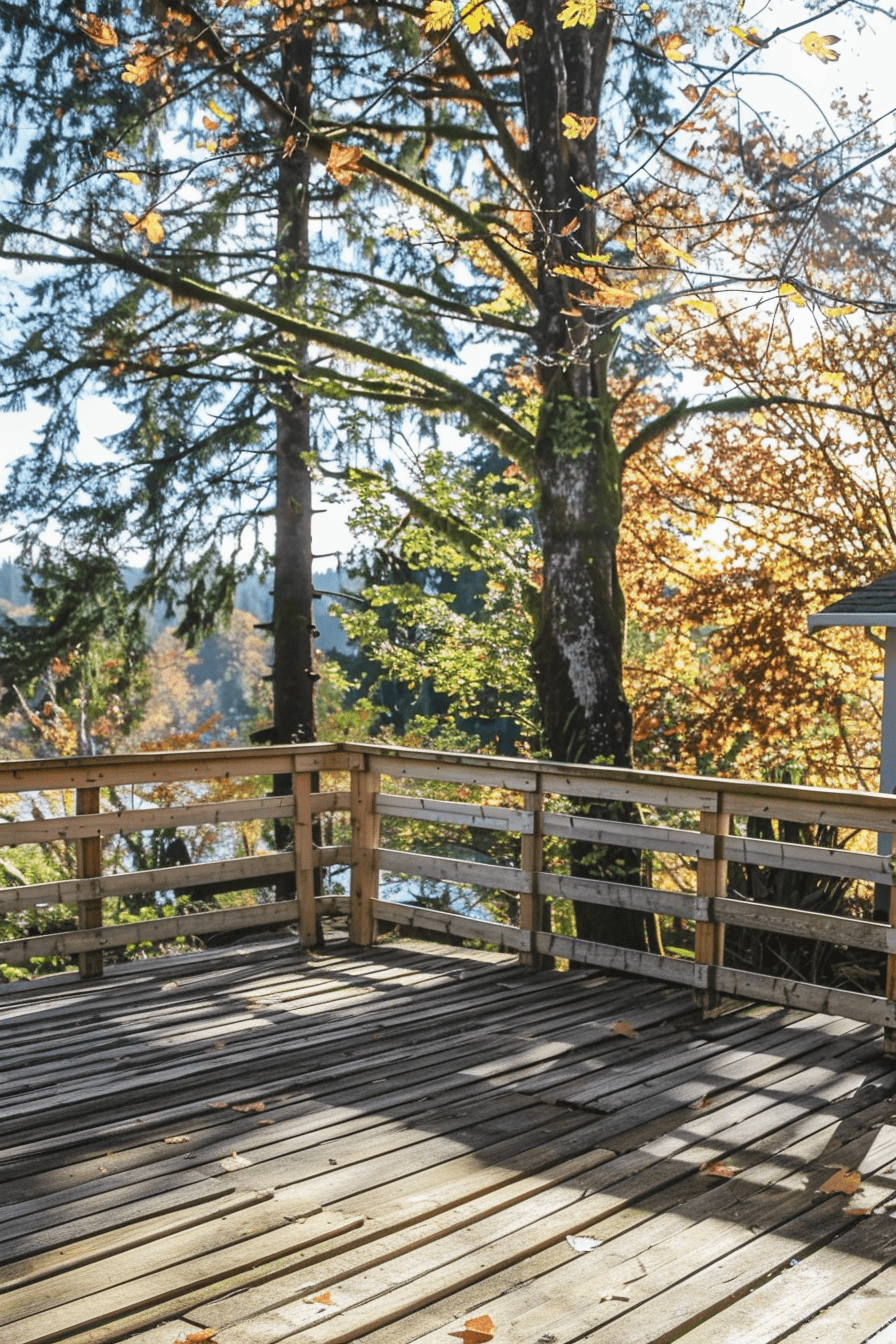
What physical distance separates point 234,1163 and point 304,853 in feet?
10.7

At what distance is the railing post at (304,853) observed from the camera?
719 cm

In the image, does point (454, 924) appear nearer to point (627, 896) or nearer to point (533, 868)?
point (533, 868)

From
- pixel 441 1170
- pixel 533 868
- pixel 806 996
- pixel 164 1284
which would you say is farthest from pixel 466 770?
pixel 164 1284

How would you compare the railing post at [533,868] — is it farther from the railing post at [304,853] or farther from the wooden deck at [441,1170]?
the railing post at [304,853]

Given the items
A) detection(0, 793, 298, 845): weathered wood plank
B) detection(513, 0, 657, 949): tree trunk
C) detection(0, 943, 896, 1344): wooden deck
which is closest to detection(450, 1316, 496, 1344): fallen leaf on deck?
detection(0, 943, 896, 1344): wooden deck

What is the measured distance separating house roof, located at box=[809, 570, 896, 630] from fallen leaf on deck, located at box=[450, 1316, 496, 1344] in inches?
294

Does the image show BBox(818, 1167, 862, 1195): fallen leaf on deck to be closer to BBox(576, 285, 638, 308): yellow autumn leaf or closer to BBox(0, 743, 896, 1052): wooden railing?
BBox(0, 743, 896, 1052): wooden railing

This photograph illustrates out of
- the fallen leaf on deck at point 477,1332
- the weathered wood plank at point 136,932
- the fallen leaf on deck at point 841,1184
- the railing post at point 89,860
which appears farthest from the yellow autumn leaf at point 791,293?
the weathered wood plank at point 136,932

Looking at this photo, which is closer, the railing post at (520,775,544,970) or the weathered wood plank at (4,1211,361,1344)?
the weathered wood plank at (4,1211,361,1344)

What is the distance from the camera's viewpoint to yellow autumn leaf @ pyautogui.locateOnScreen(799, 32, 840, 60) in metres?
4.08

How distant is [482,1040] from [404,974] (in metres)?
1.37

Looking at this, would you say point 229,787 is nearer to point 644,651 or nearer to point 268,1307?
point 644,651

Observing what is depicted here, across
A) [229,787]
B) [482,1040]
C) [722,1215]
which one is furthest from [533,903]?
[229,787]

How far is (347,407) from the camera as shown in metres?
14.2
